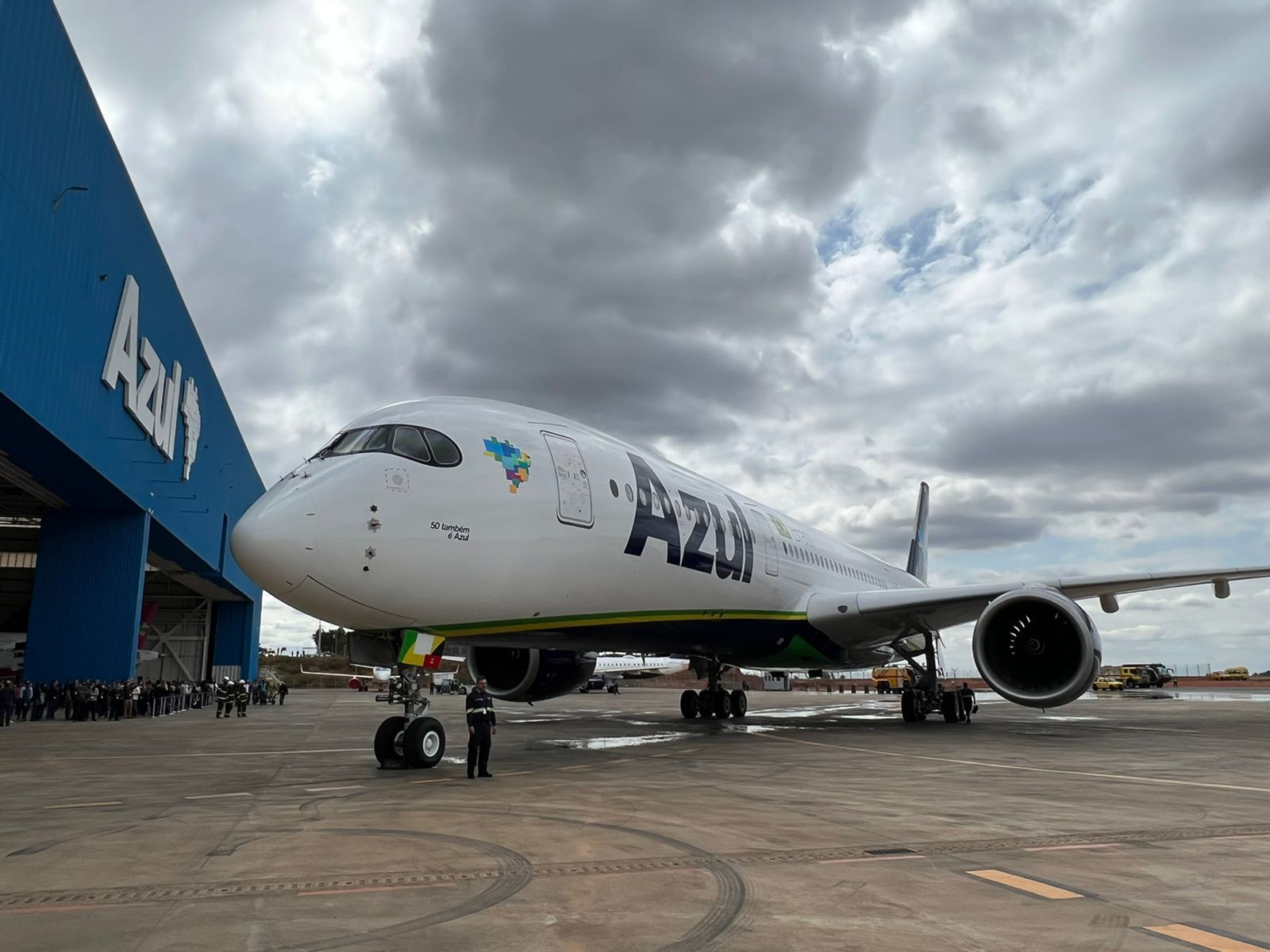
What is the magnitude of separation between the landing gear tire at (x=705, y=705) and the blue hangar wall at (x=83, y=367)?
49.0 feet

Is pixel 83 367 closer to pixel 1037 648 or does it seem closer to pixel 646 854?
pixel 646 854

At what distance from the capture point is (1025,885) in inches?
171

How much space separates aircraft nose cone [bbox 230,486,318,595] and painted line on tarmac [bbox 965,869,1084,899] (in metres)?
6.35

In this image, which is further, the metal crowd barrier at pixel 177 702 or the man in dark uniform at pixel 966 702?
the metal crowd barrier at pixel 177 702

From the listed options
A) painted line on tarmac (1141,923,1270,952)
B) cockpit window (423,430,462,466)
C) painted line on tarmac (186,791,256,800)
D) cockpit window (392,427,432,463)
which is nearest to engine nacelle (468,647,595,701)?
cockpit window (423,430,462,466)

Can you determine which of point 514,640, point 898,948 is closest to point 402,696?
point 514,640

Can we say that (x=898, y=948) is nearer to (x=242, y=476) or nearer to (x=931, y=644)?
(x=931, y=644)

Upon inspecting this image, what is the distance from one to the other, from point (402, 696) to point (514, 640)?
5.86 feet

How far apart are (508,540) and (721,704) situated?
12.1 m

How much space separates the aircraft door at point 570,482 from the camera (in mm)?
10828

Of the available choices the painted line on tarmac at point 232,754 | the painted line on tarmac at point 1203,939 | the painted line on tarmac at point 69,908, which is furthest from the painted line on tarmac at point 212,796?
the painted line on tarmac at point 1203,939

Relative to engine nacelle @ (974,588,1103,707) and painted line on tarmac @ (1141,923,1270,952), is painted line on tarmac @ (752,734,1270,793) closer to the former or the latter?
engine nacelle @ (974,588,1103,707)

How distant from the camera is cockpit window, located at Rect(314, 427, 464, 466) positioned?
952cm

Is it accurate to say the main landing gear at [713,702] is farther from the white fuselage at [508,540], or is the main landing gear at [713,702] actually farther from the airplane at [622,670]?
the airplane at [622,670]
